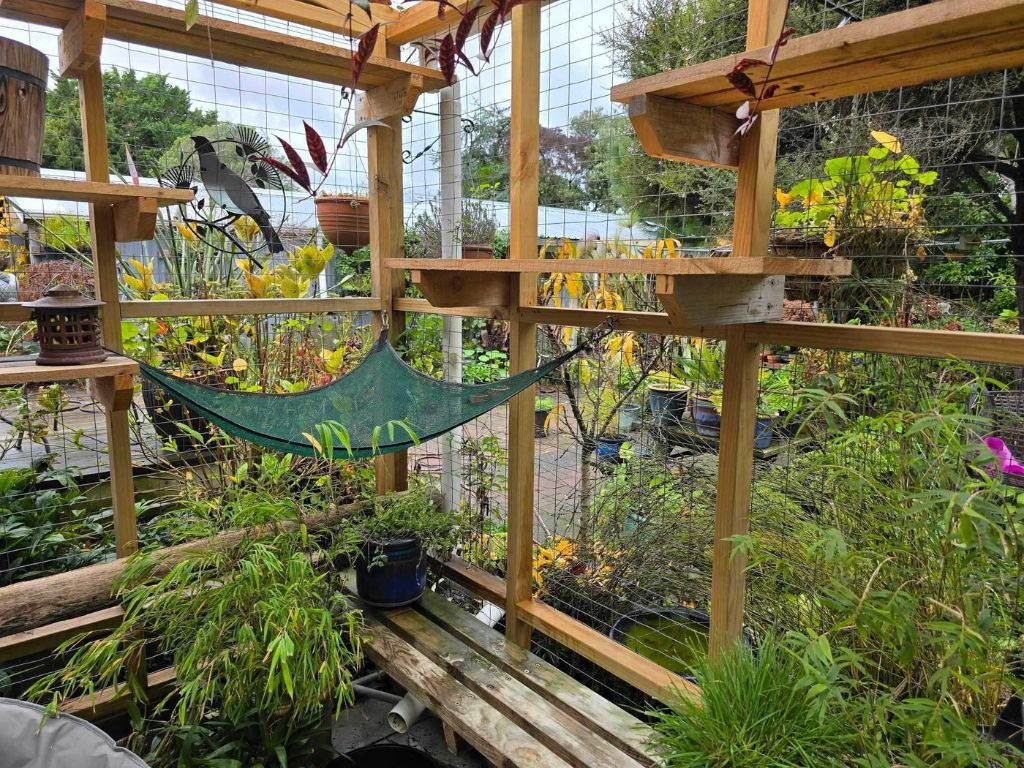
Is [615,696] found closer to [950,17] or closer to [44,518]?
[950,17]

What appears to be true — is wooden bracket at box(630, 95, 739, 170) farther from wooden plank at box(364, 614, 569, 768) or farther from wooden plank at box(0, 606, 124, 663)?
wooden plank at box(0, 606, 124, 663)

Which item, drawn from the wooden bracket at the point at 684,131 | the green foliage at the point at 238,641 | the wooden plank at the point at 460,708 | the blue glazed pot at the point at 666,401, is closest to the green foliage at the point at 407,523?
the wooden plank at the point at 460,708

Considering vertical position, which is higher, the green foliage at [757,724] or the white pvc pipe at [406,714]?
the green foliage at [757,724]

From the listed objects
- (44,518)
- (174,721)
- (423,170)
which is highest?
(423,170)

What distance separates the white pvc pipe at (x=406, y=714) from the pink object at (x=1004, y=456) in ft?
4.96

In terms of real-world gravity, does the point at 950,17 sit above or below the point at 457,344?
above

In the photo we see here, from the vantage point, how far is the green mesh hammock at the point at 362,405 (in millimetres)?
1600

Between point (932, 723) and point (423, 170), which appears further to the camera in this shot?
point (423, 170)

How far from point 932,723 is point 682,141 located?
3.21 ft

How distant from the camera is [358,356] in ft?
8.84

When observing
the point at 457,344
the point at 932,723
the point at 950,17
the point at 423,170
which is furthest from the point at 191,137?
the point at 932,723

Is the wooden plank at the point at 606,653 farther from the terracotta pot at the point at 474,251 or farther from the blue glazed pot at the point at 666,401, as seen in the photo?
the terracotta pot at the point at 474,251

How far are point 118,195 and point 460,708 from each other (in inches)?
59.8

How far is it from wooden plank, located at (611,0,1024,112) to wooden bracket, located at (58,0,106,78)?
1271mm
